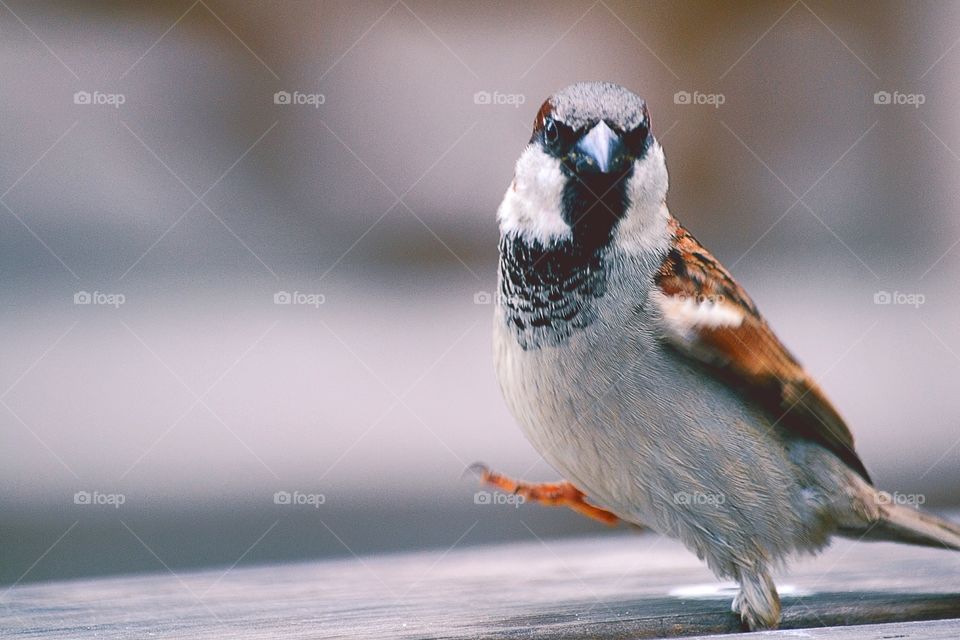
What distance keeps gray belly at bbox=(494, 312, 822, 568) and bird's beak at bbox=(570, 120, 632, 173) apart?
17 cm

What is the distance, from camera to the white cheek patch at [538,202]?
1.08m

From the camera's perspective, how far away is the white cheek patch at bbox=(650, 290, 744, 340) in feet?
3.60

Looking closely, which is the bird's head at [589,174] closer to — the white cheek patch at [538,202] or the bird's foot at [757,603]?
the white cheek patch at [538,202]

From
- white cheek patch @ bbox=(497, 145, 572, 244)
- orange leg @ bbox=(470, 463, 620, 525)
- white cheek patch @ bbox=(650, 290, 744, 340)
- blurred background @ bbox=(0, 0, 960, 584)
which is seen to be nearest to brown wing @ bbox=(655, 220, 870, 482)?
white cheek patch @ bbox=(650, 290, 744, 340)

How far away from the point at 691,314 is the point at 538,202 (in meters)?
0.20

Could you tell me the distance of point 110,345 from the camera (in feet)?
8.32

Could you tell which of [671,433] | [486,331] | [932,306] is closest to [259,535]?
[486,331]

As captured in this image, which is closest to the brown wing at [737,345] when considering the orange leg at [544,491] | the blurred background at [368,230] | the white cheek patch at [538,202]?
the white cheek patch at [538,202]

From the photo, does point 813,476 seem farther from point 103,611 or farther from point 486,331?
point 486,331

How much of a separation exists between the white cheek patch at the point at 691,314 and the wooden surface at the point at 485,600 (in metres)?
0.30

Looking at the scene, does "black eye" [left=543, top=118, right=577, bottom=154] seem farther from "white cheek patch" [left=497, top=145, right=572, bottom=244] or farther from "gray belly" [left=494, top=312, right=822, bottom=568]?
"gray belly" [left=494, top=312, right=822, bottom=568]

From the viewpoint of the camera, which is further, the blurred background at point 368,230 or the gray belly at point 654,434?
the blurred background at point 368,230

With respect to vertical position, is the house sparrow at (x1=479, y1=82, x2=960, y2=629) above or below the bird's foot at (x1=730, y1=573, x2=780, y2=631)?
above

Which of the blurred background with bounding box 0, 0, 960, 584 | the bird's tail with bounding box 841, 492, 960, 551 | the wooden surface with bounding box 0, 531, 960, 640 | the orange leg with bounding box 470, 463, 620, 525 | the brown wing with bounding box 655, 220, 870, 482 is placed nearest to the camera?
the wooden surface with bounding box 0, 531, 960, 640
